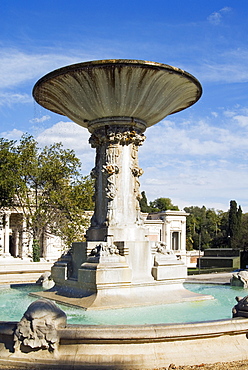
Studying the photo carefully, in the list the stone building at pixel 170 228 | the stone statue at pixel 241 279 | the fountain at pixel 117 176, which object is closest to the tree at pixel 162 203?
the stone building at pixel 170 228

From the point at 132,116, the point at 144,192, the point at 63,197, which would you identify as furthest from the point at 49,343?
the point at 144,192

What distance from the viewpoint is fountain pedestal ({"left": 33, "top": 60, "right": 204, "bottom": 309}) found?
8.74 metres

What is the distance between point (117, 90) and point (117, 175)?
1.79 m

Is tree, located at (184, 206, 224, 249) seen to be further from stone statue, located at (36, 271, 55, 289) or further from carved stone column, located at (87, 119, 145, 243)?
carved stone column, located at (87, 119, 145, 243)

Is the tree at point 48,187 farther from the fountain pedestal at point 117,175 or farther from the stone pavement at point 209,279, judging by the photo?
the fountain pedestal at point 117,175

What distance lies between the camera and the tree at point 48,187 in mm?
30469

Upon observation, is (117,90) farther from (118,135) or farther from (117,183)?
(117,183)

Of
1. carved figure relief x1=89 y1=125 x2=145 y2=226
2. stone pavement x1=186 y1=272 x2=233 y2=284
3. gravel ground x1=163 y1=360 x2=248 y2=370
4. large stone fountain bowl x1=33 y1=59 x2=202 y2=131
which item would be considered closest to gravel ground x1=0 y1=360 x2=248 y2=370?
Result: gravel ground x1=163 y1=360 x2=248 y2=370

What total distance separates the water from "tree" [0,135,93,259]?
811 inches

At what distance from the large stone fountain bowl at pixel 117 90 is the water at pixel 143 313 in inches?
153

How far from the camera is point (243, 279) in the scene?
11.7 metres

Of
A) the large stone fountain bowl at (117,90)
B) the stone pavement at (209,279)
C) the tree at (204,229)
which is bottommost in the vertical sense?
the tree at (204,229)

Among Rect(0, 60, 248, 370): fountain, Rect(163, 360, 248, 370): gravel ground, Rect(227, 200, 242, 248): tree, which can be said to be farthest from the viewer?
Rect(227, 200, 242, 248): tree

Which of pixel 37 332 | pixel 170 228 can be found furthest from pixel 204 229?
pixel 37 332
